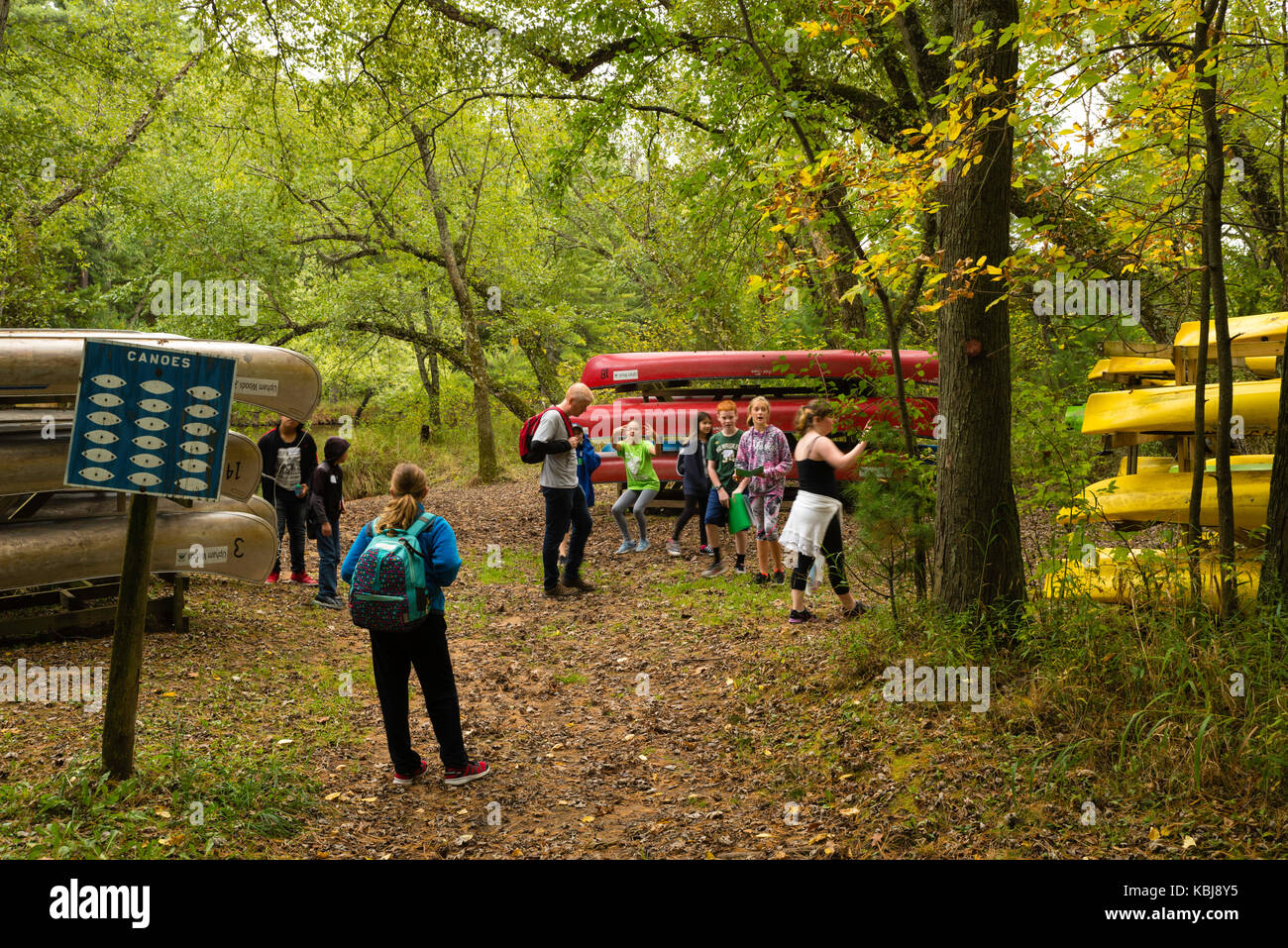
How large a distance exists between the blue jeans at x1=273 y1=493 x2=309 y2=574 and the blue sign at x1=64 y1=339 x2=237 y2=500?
463cm

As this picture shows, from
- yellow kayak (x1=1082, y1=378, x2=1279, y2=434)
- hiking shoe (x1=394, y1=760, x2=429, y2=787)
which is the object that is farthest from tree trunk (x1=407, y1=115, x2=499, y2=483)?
yellow kayak (x1=1082, y1=378, x2=1279, y2=434)

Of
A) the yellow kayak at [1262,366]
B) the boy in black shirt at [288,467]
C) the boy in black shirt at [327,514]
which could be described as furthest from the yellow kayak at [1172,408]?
the boy in black shirt at [288,467]

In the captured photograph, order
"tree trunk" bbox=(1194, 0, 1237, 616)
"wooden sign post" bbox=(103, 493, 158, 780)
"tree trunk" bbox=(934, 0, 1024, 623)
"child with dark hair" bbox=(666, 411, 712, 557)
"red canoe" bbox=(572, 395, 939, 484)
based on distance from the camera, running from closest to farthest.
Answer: "wooden sign post" bbox=(103, 493, 158, 780) → "tree trunk" bbox=(1194, 0, 1237, 616) → "tree trunk" bbox=(934, 0, 1024, 623) → "child with dark hair" bbox=(666, 411, 712, 557) → "red canoe" bbox=(572, 395, 939, 484)

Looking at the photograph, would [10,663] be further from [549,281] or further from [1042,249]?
[549,281]

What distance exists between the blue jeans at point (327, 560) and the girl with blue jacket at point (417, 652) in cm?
391

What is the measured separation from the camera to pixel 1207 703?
12.7ft

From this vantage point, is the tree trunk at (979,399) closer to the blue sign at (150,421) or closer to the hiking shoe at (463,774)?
the hiking shoe at (463,774)

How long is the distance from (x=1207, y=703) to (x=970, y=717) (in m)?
1.12

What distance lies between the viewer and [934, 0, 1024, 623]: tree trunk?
17.0 feet

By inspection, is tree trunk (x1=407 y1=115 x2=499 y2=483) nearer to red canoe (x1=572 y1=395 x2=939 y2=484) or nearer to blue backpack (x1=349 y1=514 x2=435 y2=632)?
red canoe (x1=572 y1=395 x2=939 y2=484)

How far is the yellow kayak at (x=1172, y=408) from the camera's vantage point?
5.73 m

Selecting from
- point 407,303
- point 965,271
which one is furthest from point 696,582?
point 407,303

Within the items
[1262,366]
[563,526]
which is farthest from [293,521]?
[1262,366]

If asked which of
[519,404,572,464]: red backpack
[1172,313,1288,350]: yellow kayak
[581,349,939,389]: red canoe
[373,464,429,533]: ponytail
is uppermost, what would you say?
[581,349,939,389]: red canoe
